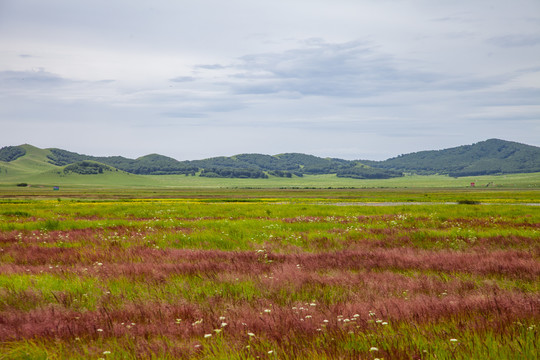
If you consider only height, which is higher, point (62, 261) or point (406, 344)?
point (406, 344)

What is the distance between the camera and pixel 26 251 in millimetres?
13109

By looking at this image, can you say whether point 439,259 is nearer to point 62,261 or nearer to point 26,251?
point 62,261

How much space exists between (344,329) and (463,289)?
409 cm

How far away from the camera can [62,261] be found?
11422mm

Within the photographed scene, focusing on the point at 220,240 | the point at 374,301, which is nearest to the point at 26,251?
the point at 220,240

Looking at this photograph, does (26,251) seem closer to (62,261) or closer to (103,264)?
(62,261)

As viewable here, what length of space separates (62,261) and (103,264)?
1844mm

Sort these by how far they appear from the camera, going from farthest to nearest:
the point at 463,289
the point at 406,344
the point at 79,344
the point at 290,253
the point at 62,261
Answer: the point at 290,253, the point at 62,261, the point at 463,289, the point at 79,344, the point at 406,344

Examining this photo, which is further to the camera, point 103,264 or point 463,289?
point 103,264

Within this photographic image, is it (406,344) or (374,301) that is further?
(374,301)

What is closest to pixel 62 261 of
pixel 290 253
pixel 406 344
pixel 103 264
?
pixel 103 264

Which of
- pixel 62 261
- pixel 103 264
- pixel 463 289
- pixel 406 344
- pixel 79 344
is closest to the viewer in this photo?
pixel 406 344

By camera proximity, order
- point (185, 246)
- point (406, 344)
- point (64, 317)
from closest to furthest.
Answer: point (406, 344) < point (64, 317) < point (185, 246)

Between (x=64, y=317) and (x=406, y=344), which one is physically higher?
(x=406, y=344)
